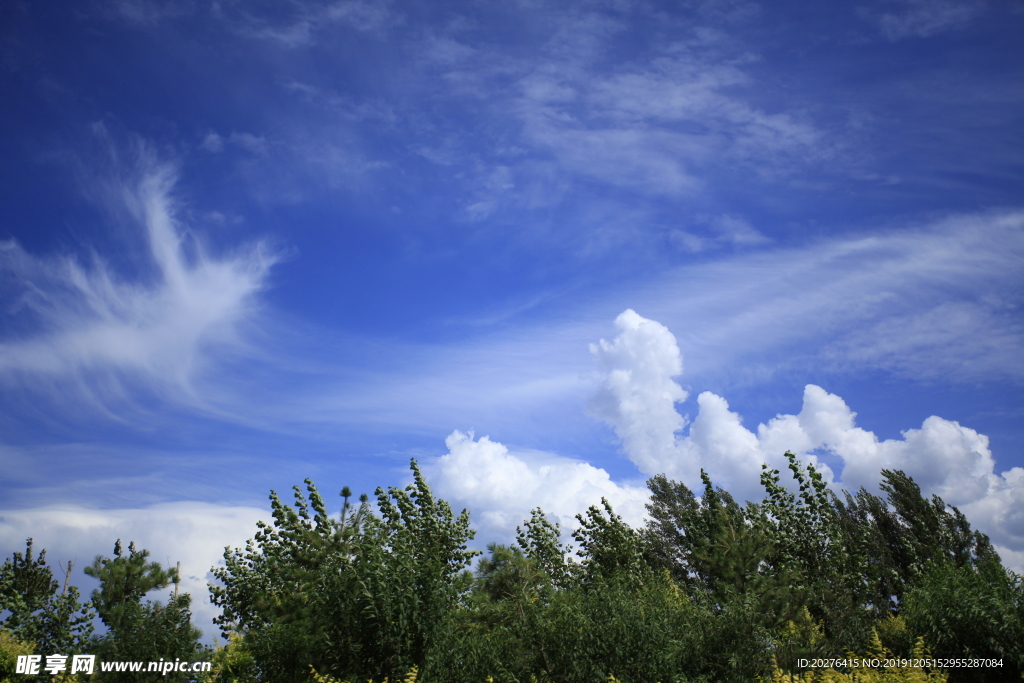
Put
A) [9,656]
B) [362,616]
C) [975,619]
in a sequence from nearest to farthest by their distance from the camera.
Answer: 1. [362,616]
2. [975,619]
3. [9,656]

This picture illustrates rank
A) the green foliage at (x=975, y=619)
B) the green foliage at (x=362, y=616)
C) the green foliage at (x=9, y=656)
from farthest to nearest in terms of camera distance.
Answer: the green foliage at (x=9, y=656) → the green foliage at (x=975, y=619) → the green foliage at (x=362, y=616)

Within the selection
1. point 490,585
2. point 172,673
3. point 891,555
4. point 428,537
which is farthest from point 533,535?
point 891,555

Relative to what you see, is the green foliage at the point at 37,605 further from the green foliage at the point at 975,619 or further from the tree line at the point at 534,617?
the green foliage at the point at 975,619

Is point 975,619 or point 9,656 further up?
point 9,656

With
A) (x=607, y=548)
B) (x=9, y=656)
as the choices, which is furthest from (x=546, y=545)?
(x=9, y=656)

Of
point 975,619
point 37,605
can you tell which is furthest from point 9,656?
point 975,619

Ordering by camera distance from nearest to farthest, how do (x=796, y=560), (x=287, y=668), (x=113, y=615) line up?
(x=287, y=668) < (x=113, y=615) < (x=796, y=560)

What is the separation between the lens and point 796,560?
2480 cm

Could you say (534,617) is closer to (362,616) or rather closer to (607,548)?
(362,616)

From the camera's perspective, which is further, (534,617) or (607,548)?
(607,548)

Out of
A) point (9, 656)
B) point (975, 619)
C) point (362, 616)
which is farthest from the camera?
point (9, 656)

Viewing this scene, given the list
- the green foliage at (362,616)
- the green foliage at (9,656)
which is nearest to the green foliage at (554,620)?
the green foliage at (362,616)

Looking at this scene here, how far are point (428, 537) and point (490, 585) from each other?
6911 mm

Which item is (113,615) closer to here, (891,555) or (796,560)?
(796,560)
